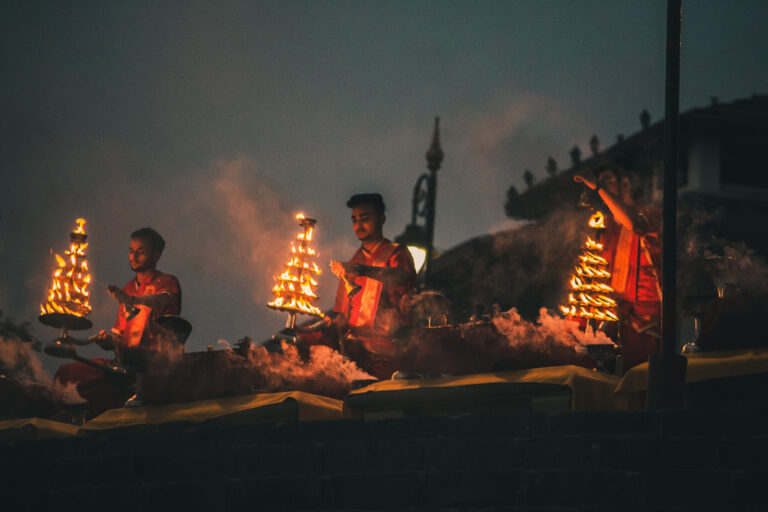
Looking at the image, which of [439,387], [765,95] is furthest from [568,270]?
[439,387]

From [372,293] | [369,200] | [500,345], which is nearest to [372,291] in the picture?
[372,293]

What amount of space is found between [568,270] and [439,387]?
37.9ft

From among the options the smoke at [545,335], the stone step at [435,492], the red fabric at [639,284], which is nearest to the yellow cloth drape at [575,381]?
the smoke at [545,335]

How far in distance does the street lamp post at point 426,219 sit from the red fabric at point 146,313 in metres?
2.86

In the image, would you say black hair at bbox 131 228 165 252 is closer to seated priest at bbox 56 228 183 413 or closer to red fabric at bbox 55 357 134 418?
seated priest at bbox 56 228 183 413

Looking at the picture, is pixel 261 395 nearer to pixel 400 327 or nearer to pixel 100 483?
pixel 400 327

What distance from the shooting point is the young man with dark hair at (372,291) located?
12711mm

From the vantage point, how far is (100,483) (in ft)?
33.4

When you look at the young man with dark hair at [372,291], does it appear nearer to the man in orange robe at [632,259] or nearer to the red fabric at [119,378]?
the red fabric at [119,378]

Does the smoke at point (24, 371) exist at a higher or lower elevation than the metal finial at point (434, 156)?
lower

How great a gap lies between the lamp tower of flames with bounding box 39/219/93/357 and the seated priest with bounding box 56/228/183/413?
413 mm

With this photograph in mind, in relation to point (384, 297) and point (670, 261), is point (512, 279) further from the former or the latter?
point (670, 261)

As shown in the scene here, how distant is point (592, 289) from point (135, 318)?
5771 millimetres

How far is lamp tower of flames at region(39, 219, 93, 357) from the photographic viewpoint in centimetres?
1353
